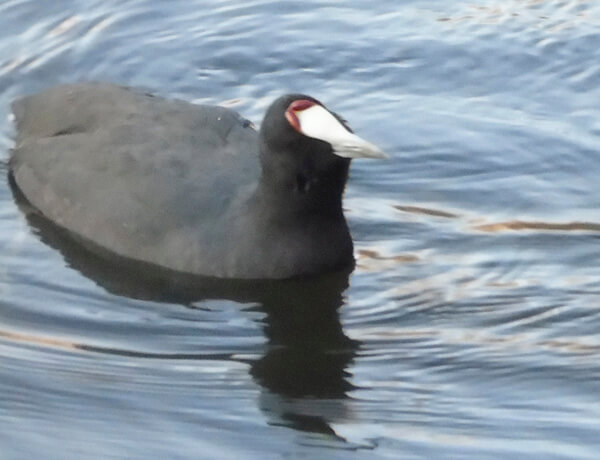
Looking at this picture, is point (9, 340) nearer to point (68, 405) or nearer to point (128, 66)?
point (68, 405)

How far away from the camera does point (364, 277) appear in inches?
223

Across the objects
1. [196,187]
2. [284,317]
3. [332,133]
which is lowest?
[284,317]

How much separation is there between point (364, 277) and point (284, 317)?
410mm

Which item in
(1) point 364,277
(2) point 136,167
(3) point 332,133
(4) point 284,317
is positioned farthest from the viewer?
(2) point 136,167

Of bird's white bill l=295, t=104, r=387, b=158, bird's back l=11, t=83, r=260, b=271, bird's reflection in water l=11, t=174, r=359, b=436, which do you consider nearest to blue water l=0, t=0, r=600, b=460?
bird's reflection in water l=11, t=174, r=359, b=436

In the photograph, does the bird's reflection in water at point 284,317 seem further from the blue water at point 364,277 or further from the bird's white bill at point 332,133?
the bird's white bill at point 332,133

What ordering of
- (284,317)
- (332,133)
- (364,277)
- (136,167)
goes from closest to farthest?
1. (332,133)
2. (284,317)
3. (364,277)
4. (136,167)

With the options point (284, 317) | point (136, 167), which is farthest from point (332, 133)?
point (136, 167)

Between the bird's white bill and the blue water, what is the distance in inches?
23.9

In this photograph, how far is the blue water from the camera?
15.2 feet

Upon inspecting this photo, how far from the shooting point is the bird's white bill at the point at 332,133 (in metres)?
5.14

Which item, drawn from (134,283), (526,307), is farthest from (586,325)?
(134,283)

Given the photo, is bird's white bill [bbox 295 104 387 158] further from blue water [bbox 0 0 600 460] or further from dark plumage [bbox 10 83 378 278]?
blue water [bbox 0 0 600 460]

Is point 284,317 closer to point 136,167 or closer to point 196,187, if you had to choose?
point 196,187
